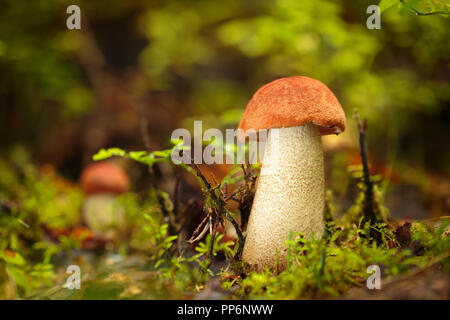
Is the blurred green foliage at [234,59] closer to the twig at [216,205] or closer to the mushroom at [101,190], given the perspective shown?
the twig at [216,205]

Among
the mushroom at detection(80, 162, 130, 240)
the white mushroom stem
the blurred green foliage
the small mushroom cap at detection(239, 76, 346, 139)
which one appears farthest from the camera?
the blurred green foliage

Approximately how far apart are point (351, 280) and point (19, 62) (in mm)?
4055

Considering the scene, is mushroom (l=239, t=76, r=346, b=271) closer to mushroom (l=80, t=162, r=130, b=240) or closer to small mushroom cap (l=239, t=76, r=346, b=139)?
small mushroom cap (l=239, t=76, r=346, b=139)

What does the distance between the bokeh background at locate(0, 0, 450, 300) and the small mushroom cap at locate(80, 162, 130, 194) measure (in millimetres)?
208

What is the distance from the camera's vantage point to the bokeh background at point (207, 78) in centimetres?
259

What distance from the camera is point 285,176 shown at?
4.39 feet

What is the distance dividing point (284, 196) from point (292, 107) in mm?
387

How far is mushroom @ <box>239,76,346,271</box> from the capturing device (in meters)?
1.25

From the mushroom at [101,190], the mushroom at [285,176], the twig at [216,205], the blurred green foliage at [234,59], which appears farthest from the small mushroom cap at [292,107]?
the mushroom at [101,190]

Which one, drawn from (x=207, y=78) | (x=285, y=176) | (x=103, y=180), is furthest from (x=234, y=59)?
(x=285, y=176)

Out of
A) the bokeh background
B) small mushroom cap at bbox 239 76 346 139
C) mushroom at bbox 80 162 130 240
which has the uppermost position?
the bokeh background

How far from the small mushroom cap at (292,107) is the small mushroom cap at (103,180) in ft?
5.84

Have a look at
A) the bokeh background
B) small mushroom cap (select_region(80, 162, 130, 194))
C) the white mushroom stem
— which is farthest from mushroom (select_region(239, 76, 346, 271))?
small mushroom cap (select_region(80, 162, 130, 194))
